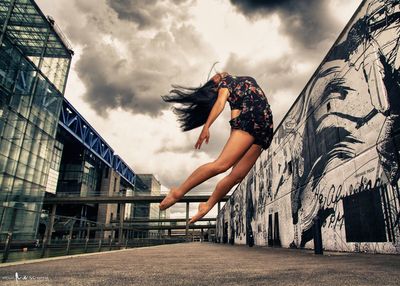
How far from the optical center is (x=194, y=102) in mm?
3188

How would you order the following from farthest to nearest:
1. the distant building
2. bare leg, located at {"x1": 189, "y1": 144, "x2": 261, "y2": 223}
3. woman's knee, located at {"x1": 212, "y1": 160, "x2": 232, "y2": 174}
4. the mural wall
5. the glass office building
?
the distant building, the glass office building, the mural wall, bare leg, located at {"x1": 189, "y1": 144, "x2": 261, "y2": 223}, woman's knee, located at {"x1": 212, "y1": 160, "x2": 232, "y2": 174}

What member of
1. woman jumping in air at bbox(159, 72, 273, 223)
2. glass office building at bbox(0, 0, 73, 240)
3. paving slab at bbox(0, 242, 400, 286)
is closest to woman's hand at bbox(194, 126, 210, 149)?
woman jumping in air at bbox(159, 72, 273, 223)

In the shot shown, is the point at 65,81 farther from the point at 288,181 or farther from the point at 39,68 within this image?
the point at 288,181

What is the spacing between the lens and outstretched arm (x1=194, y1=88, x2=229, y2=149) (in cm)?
269

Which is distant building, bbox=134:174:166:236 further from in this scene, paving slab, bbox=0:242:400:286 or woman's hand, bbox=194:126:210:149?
woman's hand, bbox=194:126:210:149

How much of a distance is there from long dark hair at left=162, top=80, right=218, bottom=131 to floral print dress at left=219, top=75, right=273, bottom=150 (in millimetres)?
270

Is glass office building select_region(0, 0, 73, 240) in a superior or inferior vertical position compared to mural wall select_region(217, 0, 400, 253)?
superior

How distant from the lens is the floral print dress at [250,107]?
2.62 metres

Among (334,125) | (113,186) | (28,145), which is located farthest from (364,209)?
(113,186)

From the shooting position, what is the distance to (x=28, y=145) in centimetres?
2283

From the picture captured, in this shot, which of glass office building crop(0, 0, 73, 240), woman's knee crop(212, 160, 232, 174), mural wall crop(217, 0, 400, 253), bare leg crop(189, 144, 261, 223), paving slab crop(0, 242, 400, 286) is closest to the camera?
woman's knee crop(212, 160, 232, 174)

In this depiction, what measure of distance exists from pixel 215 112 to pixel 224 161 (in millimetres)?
539

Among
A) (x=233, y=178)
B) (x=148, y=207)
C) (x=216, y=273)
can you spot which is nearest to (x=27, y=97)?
(x=216, y=273)

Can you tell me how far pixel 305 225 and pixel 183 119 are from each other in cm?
783
